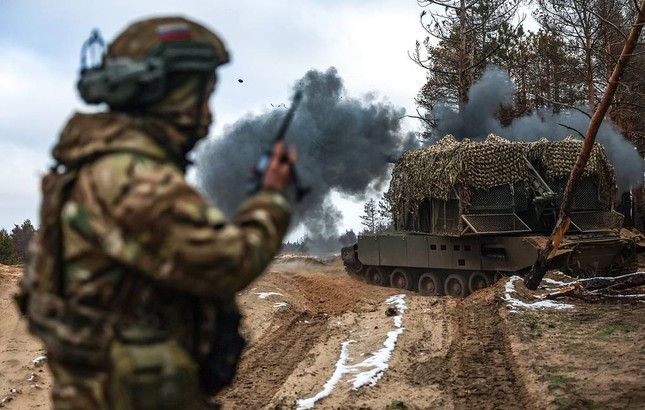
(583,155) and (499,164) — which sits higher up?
(499,164)

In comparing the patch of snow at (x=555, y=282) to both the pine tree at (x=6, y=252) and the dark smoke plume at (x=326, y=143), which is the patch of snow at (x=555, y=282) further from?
the pine tree at (x=6, y=252)

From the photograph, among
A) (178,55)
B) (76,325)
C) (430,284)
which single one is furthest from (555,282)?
(76,325)

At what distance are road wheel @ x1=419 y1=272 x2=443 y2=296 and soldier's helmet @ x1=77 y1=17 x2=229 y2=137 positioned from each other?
14.1m

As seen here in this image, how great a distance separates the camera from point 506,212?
1448 centimetres

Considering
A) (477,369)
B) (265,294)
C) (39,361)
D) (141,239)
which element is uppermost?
(141,239)

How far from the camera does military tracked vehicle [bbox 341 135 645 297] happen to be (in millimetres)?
13961

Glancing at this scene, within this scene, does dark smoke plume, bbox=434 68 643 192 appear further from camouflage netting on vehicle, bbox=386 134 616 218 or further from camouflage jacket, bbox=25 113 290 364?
camouflage jacket, bbox=25 113 290 364

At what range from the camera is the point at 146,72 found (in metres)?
2.06

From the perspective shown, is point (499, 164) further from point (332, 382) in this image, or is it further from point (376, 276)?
point (332, 382)

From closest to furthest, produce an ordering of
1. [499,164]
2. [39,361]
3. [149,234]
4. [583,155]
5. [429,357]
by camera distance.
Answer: [149,234], [429,357], [39,361], [583,155], [499,164]

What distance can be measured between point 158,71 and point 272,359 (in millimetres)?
6904

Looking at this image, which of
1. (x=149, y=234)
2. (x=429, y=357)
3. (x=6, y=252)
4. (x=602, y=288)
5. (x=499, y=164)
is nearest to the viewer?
(x=149, y=234)

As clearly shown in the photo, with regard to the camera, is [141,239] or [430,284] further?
[430,284]

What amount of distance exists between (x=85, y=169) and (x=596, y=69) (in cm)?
2295
